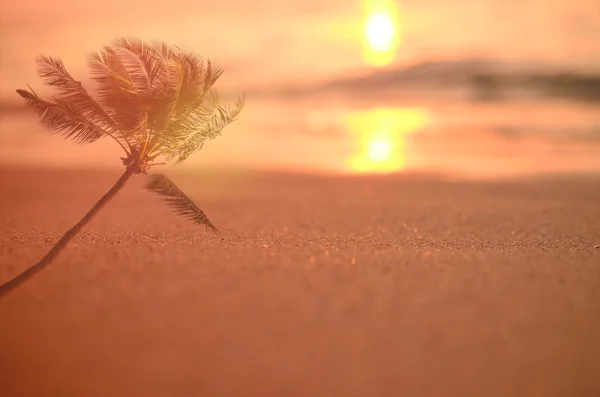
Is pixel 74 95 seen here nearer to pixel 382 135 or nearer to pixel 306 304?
pixel 306 304

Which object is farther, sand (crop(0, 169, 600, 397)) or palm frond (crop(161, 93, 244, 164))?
palm frond (crop(161, 93, 244, 164))

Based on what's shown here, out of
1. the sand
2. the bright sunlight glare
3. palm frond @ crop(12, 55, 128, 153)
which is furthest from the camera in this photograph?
the bright sunlight glare

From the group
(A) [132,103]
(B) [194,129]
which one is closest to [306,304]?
(B) [194,129]

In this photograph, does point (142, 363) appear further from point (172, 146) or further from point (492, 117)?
point (492, 117)

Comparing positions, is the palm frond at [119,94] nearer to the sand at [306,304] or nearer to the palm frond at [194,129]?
the palm frond at [194,129]

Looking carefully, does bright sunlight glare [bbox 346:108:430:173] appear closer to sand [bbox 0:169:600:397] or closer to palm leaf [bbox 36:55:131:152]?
sand [bbox 0:169:600:397]

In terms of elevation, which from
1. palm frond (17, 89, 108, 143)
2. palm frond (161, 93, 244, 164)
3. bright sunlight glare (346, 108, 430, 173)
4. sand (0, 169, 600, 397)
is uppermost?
bright sunlight glare (346, 108, 430, 173)

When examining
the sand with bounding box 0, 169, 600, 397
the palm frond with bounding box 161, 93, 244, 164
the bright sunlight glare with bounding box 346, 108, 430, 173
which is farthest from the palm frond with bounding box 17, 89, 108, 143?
the bright sunlight glare with bounding box 346, 108, 430, 173
